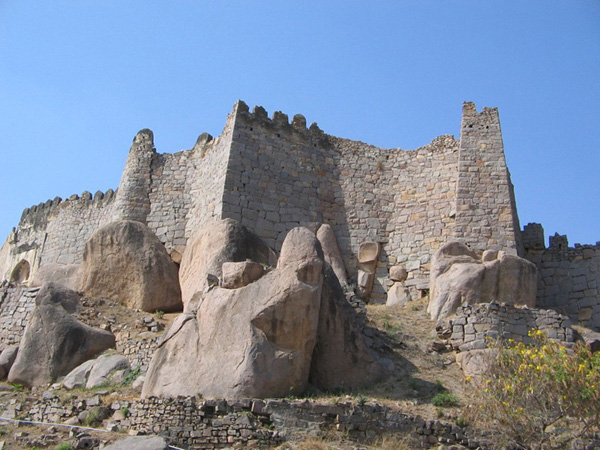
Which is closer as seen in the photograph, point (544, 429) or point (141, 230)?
point (544, 429)

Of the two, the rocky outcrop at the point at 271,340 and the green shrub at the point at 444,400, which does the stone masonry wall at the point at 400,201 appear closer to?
the rocky outcrop at the point at 271,340

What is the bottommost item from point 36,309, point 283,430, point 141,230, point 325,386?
point 283,430

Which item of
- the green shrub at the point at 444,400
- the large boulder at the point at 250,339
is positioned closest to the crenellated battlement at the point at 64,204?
the large boulder at the point at 250,339

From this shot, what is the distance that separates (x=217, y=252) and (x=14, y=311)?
17.3 feet

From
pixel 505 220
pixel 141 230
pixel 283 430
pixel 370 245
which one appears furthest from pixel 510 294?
pixel 141 230

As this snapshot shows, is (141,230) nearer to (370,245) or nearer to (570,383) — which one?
(370,245)

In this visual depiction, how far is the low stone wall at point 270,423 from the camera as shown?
13.6m

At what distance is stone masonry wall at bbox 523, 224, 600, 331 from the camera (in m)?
23.1

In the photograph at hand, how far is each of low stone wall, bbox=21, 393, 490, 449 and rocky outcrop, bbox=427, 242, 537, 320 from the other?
5.67 meters

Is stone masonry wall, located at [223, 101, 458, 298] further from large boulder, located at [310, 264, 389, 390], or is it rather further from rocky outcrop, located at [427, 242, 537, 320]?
Answer: large boulder, located at [310, 264, 389, 390]

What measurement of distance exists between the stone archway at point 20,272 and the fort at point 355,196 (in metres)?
6.05

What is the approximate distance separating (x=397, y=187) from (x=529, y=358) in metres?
11.4

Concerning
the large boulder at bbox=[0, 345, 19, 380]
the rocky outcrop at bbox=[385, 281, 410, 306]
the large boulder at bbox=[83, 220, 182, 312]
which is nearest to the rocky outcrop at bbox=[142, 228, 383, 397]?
the large boulder at bbox=[0, 345, 19, 380]

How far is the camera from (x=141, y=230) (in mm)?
23203
